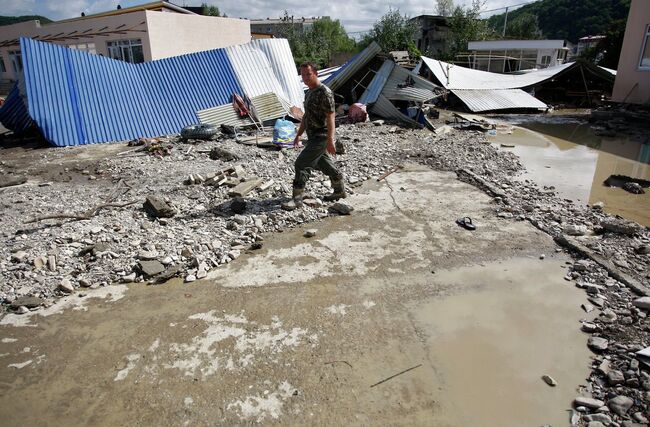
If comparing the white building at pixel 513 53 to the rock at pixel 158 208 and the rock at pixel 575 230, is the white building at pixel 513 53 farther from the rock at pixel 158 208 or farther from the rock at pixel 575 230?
the rock at pixel 158 208

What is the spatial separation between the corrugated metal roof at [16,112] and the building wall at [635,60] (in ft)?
66.6

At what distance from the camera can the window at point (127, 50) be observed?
23.4 meters

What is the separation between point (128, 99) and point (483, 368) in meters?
11.0

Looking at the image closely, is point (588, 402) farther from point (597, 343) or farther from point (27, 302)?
point (27, 302)

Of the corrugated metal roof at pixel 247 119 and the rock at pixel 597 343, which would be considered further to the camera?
the corrugated metal roof at pixel 247 119

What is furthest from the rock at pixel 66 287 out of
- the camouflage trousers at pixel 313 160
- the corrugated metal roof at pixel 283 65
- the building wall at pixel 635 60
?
the building wall at pixel 635 60

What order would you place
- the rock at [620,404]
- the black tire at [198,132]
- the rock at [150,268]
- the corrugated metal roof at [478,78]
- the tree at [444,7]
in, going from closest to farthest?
the rock at [620,404], the rock at [150,268], the black tire at [198,132], the corrugated metal roof at [478,78], the tree at [444,7]

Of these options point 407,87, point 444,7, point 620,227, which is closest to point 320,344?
point 620,227

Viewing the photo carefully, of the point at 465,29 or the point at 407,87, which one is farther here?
the point at 465,29

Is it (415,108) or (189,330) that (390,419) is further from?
(415,108)

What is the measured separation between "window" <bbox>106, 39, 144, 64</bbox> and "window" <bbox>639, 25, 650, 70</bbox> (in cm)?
2438

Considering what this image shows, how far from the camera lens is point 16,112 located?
426 inches


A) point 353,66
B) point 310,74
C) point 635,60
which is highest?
point 635,60

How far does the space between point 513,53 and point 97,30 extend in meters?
33.2
